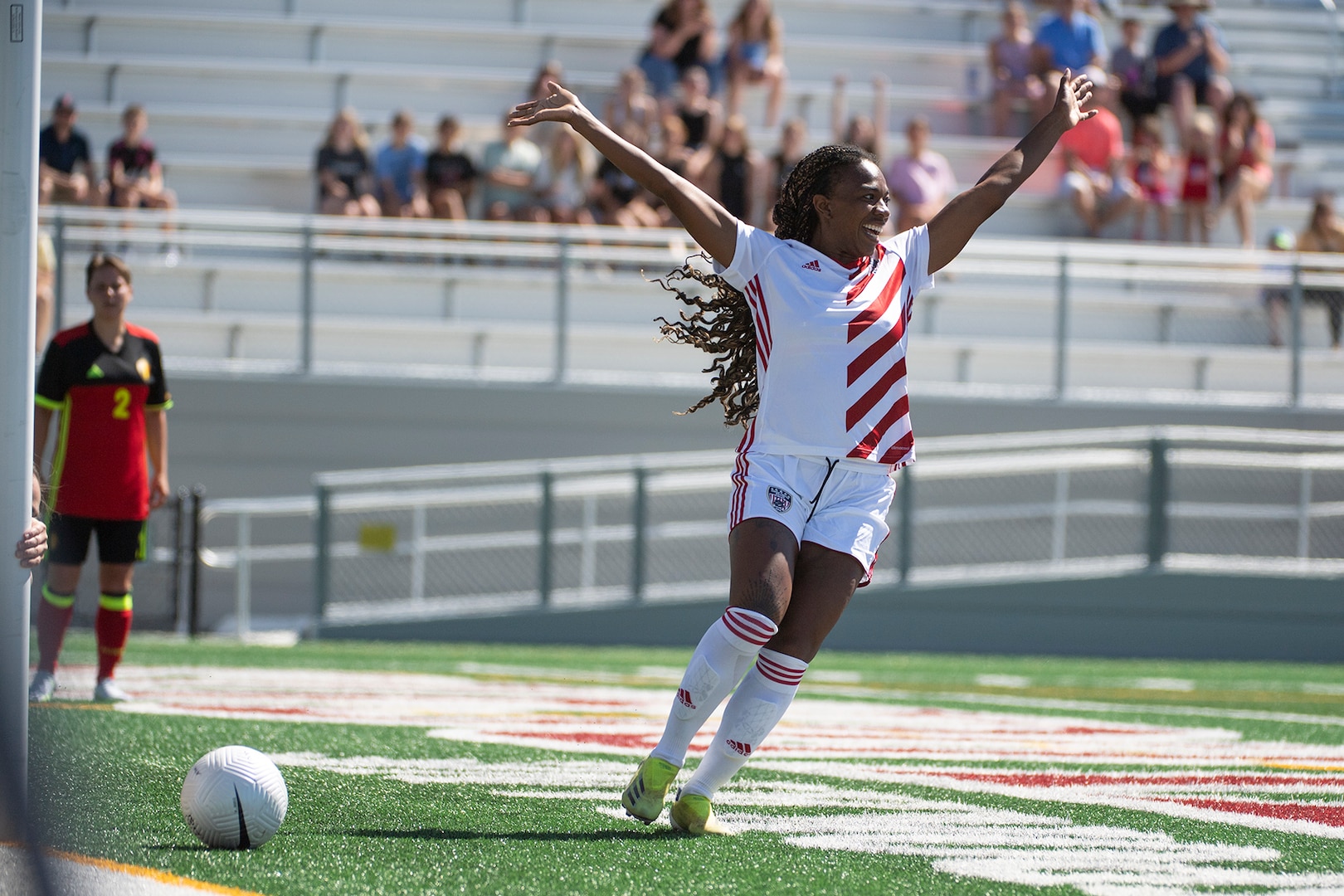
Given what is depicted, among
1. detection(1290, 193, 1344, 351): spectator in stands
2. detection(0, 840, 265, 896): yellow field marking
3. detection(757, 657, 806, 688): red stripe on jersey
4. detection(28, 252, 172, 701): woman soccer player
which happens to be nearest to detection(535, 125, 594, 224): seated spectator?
detection(1290, 193, 1344, 351): spectator in stands

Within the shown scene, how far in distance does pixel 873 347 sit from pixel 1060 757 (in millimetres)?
2383

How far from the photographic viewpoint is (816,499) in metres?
4.56

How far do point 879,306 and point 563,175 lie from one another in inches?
512

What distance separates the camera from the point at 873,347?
183 inches

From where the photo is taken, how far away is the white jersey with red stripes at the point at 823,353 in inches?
179

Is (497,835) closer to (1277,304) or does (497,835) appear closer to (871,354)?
(871,354)

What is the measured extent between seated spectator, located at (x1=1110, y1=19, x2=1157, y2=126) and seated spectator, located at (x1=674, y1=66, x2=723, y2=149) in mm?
4982

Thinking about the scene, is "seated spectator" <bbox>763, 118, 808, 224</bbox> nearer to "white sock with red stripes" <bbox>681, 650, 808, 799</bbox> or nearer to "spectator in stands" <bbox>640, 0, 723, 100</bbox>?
"spectator in stands" <bbox>640, 0, 723, 100</bbox>

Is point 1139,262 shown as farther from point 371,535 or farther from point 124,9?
point 124,9

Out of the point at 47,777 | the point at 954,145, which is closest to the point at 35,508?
the point at 47,777

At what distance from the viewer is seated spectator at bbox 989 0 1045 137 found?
19078mm

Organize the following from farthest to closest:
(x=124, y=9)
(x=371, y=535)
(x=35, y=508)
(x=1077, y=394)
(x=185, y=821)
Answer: (x=124, y=9) → (x=1077, y=394) → (x=371, y=535) → (x=35, y=508) → (x=185, y=821)

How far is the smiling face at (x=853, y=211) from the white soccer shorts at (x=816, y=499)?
64cm

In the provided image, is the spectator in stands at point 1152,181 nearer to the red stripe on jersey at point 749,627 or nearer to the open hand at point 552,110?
the open hand at point 552,110
